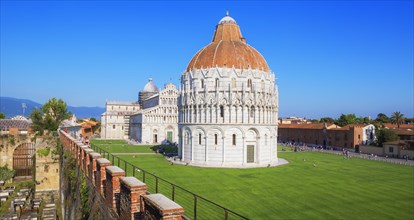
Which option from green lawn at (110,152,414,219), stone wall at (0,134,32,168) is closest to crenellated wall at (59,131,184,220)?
green lawn at (110,152,414,219)

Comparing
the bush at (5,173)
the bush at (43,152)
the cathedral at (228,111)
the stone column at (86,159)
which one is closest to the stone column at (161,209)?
the stone column at (86,159)

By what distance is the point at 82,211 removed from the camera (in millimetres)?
16266

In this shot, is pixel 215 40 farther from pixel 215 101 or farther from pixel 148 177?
pixel 148 177

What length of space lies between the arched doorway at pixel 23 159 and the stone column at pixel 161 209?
36444 millimetres

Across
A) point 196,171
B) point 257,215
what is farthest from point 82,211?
point 196,171

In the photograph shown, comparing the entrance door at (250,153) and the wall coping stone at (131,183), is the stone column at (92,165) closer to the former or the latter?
the wall coping stone at (131,183)

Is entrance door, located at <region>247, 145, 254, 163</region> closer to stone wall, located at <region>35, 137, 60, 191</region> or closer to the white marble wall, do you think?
the white marble wall

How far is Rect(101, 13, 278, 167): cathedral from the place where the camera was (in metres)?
41.5

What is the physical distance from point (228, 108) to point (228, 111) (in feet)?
1.18

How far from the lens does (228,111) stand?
41.5 m

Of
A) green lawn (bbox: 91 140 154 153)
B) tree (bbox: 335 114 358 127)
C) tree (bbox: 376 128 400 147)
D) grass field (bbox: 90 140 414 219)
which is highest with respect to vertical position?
tree (bbox: 335 114 358 127)

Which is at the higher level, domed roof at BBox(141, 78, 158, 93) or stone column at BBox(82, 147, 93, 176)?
domed roof at BBox(141, 78, 158, 93)

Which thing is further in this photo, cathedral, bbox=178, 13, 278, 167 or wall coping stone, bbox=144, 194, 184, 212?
cathedral, bbox=178, 13, 278, 167

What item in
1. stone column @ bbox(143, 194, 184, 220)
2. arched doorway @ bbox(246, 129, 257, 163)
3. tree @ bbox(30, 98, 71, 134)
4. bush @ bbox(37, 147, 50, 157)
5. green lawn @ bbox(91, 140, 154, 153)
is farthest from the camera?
green lawn @ bbox(91, 140, 154, 153)
